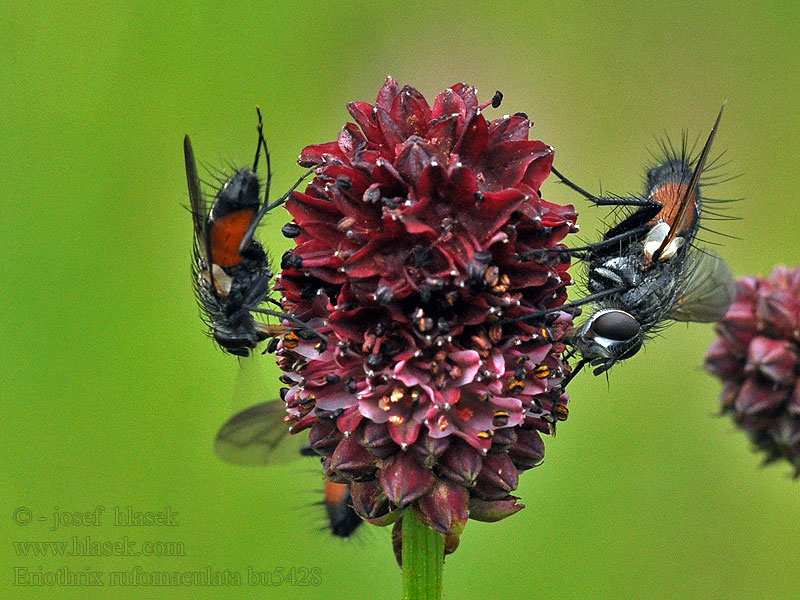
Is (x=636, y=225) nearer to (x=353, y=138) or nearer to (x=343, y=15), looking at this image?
(x=353, y=138)

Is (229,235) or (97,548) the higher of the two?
(229,235)

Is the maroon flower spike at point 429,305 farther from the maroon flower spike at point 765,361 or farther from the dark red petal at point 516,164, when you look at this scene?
the maroon flower spike at point 765,361

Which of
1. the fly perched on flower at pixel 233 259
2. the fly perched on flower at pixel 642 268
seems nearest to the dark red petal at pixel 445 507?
the fly perched on flower at pixel 233 259

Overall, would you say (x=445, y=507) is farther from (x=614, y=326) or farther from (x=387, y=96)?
(x=387, y=96)

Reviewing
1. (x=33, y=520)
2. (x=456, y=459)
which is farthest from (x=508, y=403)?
(x=33, y=520)

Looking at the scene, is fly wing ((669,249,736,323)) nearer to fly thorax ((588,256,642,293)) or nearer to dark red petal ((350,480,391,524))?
fly thorax ((588,256,642,293))

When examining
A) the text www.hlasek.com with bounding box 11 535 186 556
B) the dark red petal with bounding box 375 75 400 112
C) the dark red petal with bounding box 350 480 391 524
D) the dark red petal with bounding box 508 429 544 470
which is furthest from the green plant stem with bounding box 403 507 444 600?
the text www.hlasek.com with bounding box 11 535 186 556

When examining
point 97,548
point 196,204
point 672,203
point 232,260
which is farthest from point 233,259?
point 97,548
